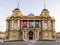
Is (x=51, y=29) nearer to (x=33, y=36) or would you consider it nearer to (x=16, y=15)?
(x=33, y=36)

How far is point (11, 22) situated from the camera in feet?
247

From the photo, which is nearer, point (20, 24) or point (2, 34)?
point (20, 24)

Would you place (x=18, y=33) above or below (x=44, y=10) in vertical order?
below

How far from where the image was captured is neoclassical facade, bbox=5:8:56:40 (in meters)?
73.1

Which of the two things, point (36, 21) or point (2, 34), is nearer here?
point (36, 21)

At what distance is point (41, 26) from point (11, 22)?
11.2 metres

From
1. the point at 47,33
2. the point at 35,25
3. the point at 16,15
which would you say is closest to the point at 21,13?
the point at 16,15

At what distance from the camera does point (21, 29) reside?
2899 inches

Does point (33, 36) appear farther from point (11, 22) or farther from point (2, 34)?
point (2, 34)

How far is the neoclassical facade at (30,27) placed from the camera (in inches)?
2876

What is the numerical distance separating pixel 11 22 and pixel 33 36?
9718 millimetres

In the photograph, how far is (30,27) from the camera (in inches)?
2901

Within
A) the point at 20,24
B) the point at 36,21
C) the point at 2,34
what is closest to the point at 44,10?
the point at 36,21

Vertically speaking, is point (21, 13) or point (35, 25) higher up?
point (21, 13)
